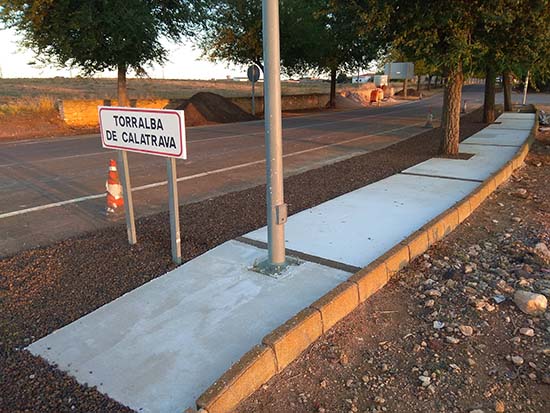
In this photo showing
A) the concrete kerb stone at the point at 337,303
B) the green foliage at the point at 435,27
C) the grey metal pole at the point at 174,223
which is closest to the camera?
the concrete kerb stone at the point at 337,303

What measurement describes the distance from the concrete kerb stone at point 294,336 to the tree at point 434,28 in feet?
22.6

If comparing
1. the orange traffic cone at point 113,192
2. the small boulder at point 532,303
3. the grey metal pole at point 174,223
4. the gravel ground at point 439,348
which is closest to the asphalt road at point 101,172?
the orange traffic cone at point 113,192

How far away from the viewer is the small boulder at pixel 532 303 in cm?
352

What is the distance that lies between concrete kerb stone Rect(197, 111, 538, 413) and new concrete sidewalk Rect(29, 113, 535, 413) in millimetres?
208

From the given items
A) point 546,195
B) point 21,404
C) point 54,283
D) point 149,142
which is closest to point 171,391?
point 21,404

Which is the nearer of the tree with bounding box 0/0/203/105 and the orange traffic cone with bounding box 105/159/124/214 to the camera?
the orange traffic cone with bounding box 105/159/124/214

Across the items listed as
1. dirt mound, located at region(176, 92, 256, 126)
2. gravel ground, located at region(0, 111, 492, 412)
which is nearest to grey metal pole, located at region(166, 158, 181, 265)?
gravel ground, located at region(0, 111, 492, 412)

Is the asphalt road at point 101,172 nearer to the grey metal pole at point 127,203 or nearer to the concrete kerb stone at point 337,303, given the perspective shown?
the grey metal pole at point 127,203

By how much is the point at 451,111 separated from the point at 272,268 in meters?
7.92

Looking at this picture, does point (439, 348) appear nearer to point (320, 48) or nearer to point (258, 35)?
point (258, 35)

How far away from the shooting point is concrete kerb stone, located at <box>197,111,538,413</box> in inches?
98.8

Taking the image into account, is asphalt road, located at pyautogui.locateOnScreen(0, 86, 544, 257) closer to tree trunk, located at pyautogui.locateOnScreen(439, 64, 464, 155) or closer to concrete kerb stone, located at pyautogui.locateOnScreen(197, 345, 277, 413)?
tree trunk, located at pyautogui.locateOnScreen(439, 64, 464, 155)

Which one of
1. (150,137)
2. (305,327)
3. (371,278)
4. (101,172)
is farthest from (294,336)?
(101,172)

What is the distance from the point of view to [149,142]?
4320 millimetres
